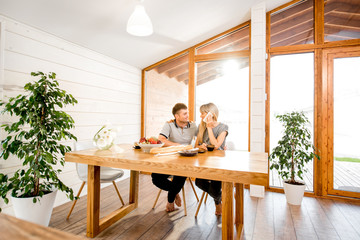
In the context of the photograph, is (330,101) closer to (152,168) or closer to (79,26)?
(152,168)

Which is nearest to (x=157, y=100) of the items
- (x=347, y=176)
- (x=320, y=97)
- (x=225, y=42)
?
(x=225, y=42)

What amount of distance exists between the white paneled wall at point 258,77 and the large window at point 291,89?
305 mm

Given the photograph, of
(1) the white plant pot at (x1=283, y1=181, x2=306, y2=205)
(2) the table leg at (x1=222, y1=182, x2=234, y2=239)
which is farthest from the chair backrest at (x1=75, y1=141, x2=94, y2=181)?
(1) the white plant pot at (x1=283, y1=181, x2=306, y2=205)

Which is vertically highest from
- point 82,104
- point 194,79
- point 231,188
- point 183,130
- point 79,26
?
point 79,26

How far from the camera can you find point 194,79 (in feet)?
13.2

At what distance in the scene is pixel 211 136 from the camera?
2.30 m

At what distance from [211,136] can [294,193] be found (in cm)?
148

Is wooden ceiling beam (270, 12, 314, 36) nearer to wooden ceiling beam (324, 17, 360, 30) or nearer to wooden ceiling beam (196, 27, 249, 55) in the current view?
wooden ceiling beam (324, 17, 360, 30)

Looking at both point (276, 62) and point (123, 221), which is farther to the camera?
point (276, 62)

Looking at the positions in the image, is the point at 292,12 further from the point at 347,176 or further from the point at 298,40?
the point at 347,176

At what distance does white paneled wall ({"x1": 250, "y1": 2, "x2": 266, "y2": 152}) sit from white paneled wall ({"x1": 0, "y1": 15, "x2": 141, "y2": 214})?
219 centimetres

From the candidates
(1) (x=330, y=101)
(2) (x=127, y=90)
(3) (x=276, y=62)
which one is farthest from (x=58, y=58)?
(1) (x=330, y=101)

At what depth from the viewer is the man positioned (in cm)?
240

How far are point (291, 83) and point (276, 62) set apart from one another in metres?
0.42
